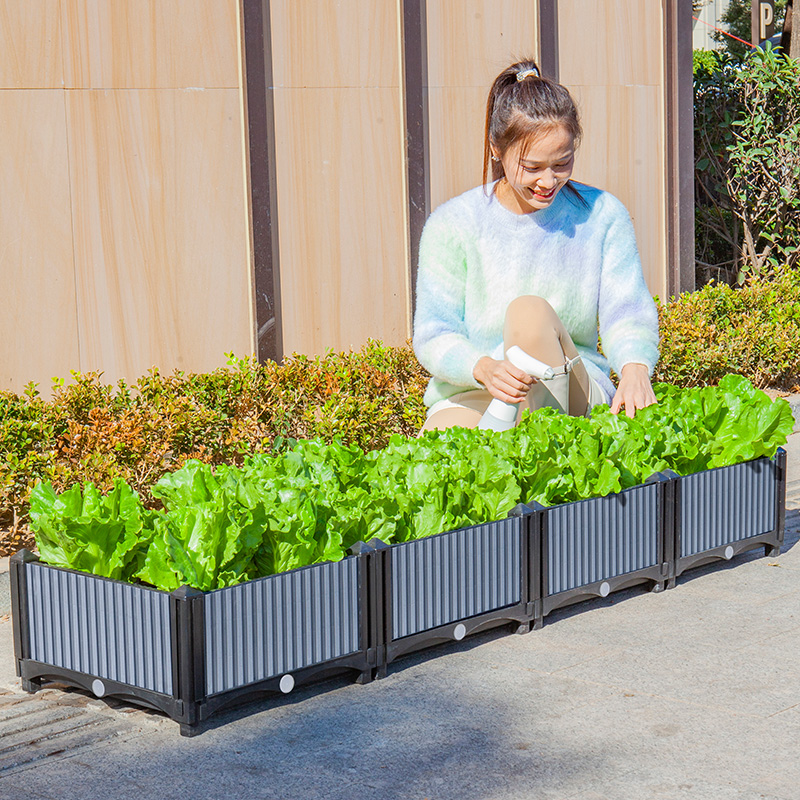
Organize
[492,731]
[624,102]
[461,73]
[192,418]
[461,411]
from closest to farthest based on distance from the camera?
[492,731] < [461,411] < [192,418] < [461,73] < [624,102]

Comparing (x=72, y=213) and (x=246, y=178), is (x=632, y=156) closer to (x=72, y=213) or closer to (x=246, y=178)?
(x=246, y=178)

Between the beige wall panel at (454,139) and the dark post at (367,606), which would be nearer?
the dark post at (367,606)

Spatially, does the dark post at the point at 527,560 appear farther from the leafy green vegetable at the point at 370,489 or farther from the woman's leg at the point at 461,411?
the woman's leg at the point at 461,411

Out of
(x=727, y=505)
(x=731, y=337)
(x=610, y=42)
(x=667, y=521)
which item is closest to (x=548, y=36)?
(x=610, y=42)

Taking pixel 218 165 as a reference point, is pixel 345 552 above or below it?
below

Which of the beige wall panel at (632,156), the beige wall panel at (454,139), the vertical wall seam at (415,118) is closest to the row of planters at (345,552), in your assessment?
the vertical wall seam at (415,118)

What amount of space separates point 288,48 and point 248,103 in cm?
49

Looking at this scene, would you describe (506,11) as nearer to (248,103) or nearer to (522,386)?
(248,103)

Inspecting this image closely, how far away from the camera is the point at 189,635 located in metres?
3.58

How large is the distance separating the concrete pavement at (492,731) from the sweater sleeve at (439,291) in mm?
1226

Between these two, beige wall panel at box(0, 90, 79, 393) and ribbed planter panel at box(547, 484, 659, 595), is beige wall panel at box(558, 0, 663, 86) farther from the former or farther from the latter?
ribbed planter panel at box(547, 484, 659, 595)

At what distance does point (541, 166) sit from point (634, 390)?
95 cm

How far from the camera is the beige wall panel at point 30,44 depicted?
725 centimetres

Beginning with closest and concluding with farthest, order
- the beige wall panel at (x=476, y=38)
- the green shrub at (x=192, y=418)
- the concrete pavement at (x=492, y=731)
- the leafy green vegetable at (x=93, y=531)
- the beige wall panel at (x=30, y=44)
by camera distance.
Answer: the concrete pavement at (x=492, y=731)
the leafy green vegetable at (x=93, y=531)
the green shrub at (x=192, y=418)
the beige wall panel at (x=30, y=44)
the beige wall panel at (x=476, y=38)
